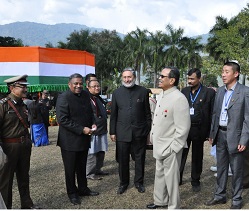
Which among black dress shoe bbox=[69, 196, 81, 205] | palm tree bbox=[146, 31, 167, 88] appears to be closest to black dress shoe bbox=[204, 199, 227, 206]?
black dress shoe bbox=[69, 196, 81, 205]

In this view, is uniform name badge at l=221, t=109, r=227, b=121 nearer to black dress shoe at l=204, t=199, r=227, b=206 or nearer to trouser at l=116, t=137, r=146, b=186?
black dress shoe at l=204, t=199, r=227, b=206

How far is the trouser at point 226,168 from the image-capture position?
404 cm

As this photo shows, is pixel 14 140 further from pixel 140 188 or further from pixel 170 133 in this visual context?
pixel 140 188

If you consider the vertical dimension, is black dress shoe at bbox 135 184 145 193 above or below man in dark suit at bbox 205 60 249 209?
below

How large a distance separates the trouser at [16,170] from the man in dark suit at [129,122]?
1375mm

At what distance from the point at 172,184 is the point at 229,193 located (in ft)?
4.69

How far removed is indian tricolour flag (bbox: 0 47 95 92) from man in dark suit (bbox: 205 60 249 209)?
8.67m

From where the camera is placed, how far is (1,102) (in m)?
3.71

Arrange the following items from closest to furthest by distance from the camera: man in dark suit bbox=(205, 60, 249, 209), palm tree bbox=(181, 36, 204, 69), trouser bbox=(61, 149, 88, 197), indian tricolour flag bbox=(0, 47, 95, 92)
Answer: man in dark suit bbox=(205, 60, 249, 209), trouser bbox=(61, 149, 88, 197), indian tricolour flag bbox=(0, 47, 95, 92), palm tree bbox=(181, 36, 204, 69)

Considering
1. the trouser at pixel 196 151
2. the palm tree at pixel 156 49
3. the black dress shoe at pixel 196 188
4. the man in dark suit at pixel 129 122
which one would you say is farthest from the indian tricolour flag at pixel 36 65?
the palm tree at pixel 156 49

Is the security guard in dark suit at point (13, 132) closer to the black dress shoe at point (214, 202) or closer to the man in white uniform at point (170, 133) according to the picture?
the man in white uniform at point (170, 133)

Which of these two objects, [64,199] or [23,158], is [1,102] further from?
[64,199]

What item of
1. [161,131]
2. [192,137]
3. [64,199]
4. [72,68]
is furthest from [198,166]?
[72,68]

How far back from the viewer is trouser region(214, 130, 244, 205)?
4039 mm
